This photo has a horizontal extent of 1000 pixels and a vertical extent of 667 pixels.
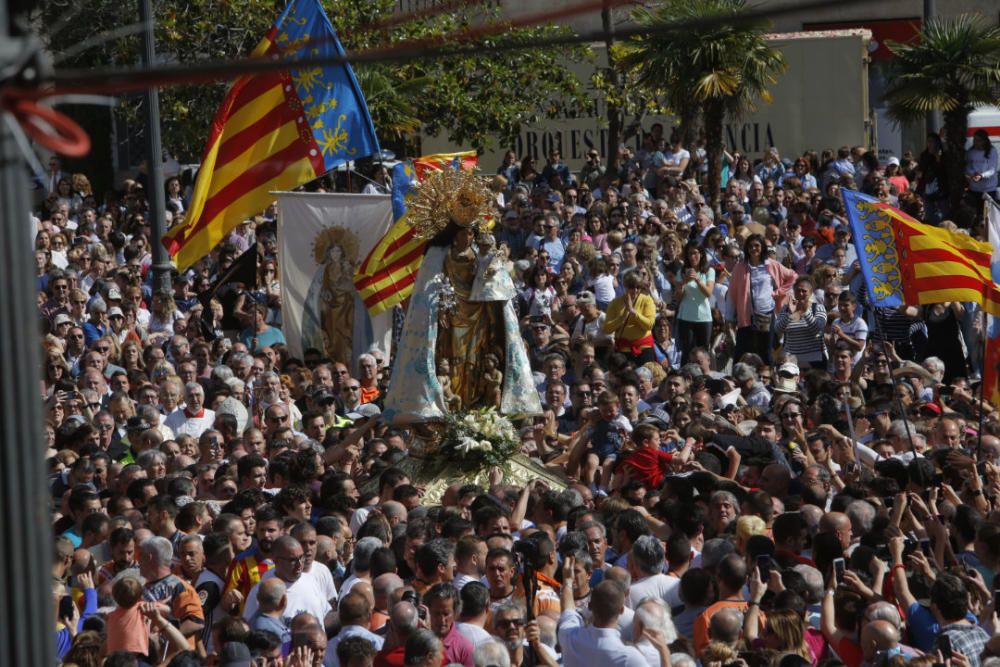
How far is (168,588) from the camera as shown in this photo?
905 cm

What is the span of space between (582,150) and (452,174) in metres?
15.4

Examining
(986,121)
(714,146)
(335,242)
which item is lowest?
(335,242)

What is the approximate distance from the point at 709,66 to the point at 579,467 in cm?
1086

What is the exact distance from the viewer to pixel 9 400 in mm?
4027

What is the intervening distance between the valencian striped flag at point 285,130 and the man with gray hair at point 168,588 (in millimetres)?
7006

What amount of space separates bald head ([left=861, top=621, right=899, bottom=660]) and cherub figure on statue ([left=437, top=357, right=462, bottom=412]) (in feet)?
21.5

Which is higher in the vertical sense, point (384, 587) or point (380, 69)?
point (380, 69)

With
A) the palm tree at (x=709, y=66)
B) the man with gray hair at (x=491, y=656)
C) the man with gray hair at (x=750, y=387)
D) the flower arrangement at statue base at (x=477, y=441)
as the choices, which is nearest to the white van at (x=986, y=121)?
the palm tree at (x=709, y=66)

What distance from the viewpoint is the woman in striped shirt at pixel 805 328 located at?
1612 centimetres

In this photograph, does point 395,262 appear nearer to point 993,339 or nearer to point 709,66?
point 993,339

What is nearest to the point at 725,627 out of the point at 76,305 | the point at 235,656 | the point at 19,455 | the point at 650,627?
the point at 650,627

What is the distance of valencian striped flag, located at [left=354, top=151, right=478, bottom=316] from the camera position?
55.0 ft

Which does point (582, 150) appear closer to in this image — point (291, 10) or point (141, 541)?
→ point (291, 10)

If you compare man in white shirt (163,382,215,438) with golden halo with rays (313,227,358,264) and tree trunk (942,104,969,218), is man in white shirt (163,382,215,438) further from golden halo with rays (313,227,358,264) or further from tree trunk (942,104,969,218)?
tree trunk (942,104,969,218)
